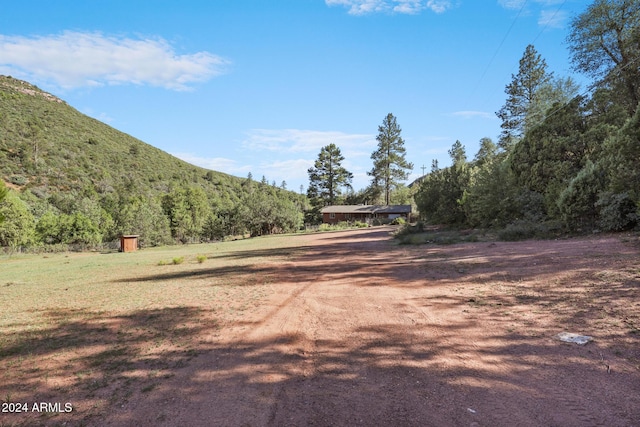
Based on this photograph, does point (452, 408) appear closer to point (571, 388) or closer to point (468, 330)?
point (571, 388)

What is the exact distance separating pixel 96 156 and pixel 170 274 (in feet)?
189

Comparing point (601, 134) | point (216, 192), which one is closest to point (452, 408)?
point (601, 134)

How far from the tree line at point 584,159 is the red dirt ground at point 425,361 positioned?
585cm

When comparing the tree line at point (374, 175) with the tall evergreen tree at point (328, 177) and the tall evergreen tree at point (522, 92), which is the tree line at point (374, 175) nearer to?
the tall evergreen tree at point (328, 177)

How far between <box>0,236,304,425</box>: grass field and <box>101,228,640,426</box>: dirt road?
444 millimetres

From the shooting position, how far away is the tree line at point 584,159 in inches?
452

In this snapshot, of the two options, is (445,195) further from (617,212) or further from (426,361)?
(426,361)

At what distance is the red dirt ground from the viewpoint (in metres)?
2.80

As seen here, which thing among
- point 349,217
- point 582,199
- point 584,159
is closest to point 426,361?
point 582,199

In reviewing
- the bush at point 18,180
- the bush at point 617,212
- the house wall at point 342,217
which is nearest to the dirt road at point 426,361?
the bush at point 617,212

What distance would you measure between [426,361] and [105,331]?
493 centimetres

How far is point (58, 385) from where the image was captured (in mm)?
3492

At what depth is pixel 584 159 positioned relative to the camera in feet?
54.2

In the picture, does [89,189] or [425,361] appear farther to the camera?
[89,189]
